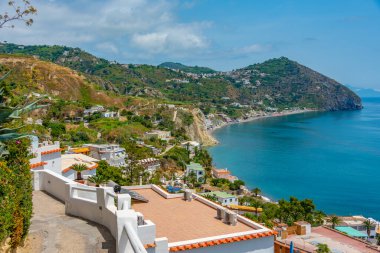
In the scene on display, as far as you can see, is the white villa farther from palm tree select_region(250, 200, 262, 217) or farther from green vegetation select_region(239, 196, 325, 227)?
palm tree select_region(250, 200, 262, 217)

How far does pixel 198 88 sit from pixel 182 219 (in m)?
157

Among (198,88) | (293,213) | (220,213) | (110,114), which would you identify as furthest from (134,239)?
(198,88)

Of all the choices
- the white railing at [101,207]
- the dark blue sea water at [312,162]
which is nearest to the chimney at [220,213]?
the white railing at [101,207]

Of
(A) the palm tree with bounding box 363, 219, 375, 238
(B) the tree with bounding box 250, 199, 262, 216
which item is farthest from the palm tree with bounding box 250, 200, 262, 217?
(A) the palm tree with bounding box 363, 219, 375, 238

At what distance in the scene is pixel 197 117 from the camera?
92.9 metres

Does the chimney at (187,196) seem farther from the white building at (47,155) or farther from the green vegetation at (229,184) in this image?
the green vegetation at (229,184)

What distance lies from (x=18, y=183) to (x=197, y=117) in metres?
87.7

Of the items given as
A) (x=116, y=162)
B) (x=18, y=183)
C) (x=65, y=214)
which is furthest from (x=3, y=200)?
(x=116, y=162)

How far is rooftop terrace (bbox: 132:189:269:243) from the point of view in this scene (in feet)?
23.4

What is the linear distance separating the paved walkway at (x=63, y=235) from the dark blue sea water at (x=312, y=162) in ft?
130

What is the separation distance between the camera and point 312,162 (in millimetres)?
67562

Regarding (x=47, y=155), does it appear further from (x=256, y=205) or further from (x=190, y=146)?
(x=190, y=146)

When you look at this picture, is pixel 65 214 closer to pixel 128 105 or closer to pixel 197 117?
pixel 128 105

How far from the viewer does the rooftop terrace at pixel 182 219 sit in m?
7.14
